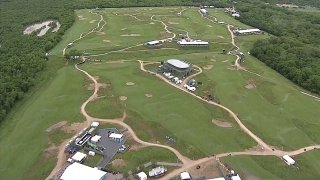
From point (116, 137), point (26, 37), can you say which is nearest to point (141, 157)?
point (116, 137)

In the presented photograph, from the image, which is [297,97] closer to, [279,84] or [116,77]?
[279,84]

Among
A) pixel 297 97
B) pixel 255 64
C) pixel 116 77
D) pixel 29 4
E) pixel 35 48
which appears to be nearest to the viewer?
pixel 297 97

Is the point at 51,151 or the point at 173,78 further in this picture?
the point at 173,78

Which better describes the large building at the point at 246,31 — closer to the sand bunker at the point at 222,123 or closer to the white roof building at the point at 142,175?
the sand bunker at the point at 222,123

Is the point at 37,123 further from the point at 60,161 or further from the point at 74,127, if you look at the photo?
the point at 60,161

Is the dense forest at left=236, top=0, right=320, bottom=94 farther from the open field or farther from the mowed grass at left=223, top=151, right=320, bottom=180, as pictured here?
the mowed grass at left=223, top=151, right=320, bottom=180

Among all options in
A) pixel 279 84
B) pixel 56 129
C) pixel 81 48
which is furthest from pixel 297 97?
pixel 81 48
